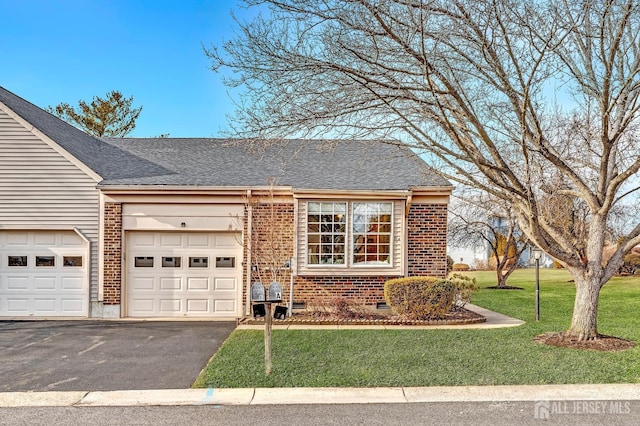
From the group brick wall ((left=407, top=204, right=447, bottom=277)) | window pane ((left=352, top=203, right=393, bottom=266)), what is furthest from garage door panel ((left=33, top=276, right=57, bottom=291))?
brick wall ((left=407, top=204, right=447, bottom=277))

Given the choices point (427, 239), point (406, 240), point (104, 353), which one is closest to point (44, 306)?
point (104, 353)

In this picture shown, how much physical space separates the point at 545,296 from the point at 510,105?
34.5 ft

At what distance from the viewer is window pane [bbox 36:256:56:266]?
1158 cm

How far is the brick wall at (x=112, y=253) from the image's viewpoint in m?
11.4

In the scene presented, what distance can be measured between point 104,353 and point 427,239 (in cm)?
774

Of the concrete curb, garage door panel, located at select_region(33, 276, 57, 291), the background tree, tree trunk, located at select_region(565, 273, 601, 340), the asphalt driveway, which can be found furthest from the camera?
the background tree

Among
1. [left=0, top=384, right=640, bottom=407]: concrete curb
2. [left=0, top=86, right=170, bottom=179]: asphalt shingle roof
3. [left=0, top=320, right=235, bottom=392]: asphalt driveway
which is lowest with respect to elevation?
[left=0, top=320, right=235, bottom=392]: asphalt driveway

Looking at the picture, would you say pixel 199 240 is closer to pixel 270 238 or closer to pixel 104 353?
pixel 270 238

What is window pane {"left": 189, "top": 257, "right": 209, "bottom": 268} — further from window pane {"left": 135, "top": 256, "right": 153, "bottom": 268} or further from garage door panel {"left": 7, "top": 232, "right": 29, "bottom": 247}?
garage door panel {"left": 7, "top": 232, "right": 29, "bottom": 247}

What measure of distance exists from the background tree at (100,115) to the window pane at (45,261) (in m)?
20.2

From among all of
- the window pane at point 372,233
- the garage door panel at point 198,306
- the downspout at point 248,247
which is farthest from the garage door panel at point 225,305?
the window pane at point 372,233

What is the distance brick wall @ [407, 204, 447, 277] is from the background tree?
81.0 feet

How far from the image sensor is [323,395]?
5742mm

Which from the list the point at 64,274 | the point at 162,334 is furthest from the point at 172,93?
the point at 162,334
